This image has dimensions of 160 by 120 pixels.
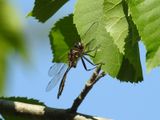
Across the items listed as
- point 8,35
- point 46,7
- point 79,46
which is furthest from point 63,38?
point 8,35

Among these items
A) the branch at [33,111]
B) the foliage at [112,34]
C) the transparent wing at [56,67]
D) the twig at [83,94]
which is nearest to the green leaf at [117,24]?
the foliage at [112,34]

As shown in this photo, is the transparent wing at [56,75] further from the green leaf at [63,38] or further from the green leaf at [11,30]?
the green leaf at [11,30]

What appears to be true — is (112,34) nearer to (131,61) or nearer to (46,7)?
(131,61)

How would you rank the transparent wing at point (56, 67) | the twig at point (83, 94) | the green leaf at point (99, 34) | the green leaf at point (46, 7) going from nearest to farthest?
the twig at point (83, 94) → the green leaf at point (99, 34) → the green leaf at point (46, 7) → the transparent wing at point (56, 67)

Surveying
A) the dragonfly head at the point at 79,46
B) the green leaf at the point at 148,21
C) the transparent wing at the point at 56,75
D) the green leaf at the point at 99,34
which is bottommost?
the transparent wing at the point at 56,75

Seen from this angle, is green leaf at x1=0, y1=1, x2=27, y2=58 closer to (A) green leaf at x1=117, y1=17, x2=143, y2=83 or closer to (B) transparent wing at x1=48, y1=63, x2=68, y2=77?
(A) green leaf at x1=117, y1=17, x2=143, y2=83

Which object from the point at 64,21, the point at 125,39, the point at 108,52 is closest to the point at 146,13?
the point at 125,39
